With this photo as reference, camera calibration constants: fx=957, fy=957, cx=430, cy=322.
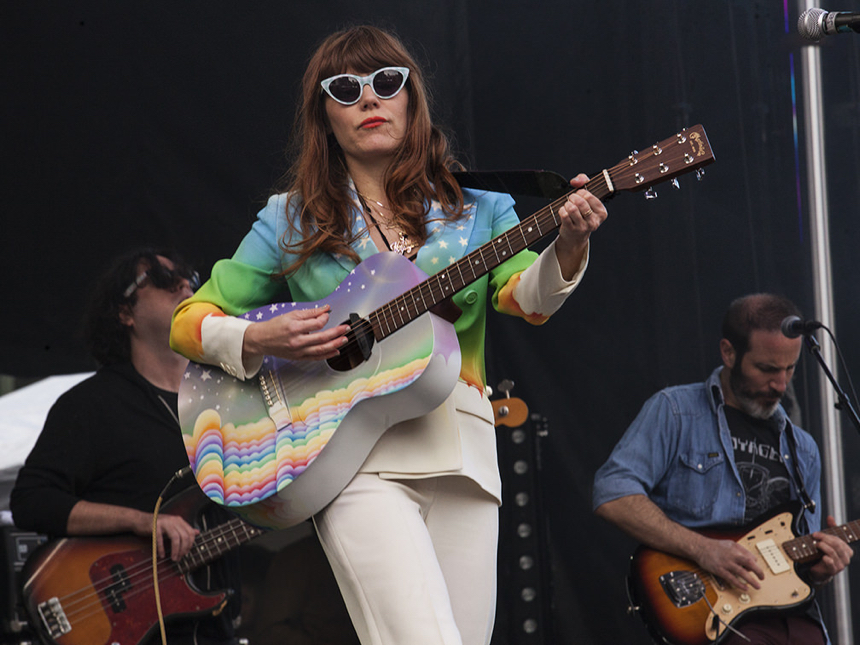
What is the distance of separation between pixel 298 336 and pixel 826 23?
3.99ft

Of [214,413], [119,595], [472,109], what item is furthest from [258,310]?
[472,109]

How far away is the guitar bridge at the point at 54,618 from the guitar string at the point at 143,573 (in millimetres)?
14

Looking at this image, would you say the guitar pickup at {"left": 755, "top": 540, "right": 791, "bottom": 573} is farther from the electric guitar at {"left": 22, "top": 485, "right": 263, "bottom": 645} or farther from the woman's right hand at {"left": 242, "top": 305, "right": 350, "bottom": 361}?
the woman's right hand at {"left": 242, "top": 305, "right": 350, "bottom": 361}

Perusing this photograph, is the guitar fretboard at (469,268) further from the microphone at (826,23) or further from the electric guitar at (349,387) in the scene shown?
the microphone at (826,23)

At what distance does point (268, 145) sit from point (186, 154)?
0.30m

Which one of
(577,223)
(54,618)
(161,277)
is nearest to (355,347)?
(577,223)

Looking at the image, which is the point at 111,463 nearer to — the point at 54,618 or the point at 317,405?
the point at 54,618

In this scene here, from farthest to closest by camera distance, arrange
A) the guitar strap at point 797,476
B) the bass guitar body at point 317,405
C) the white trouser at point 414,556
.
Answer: the guitar strap at point 797,476 < the bass guitar body at point 317,405 < the white trouser at point 414,556

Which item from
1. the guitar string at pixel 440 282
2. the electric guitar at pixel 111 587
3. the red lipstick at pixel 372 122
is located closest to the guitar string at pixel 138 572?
the electric guitar at pixel 111 587

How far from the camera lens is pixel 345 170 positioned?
213 centimetres

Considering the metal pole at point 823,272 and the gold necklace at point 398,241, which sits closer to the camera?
the gold necklace at point 398,241

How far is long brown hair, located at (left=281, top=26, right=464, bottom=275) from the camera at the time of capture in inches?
78.4

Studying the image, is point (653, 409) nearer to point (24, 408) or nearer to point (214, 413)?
point (214, 413)

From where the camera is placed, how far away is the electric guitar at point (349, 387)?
174cm
